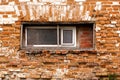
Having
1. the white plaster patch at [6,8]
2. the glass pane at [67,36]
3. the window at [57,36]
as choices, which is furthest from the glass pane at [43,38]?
the white plaster patch at [6,8]

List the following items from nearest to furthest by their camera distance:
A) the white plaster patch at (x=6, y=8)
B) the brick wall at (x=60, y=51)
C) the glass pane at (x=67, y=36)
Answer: the brick wall at (x=60, y=51)
the white plaster patch at (x=6, y=8)
the glass pane at (x=67, y=36)

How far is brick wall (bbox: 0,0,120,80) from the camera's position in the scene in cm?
580

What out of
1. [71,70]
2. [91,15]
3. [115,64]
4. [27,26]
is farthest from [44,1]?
[115,64]

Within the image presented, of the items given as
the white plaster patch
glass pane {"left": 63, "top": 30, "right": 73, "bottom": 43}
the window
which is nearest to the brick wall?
the white plaster patch

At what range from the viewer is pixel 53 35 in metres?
6.08

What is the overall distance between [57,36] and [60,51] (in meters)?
0.35

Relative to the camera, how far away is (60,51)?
588 cm

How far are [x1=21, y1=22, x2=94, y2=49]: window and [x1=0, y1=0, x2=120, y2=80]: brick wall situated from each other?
0.18 meters

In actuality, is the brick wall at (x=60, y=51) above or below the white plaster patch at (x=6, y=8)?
below

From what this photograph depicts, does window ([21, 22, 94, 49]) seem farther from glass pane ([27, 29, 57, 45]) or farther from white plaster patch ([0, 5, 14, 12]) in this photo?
white plaster patch ([0, 5, 14, 12])

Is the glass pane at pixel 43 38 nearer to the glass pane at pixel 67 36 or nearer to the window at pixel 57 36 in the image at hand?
the window at pixel 57 36

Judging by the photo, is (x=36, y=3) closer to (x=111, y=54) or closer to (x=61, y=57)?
(x=61, y=57)

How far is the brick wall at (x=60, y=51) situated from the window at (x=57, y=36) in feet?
0.58

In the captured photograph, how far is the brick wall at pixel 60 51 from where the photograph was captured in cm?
580
